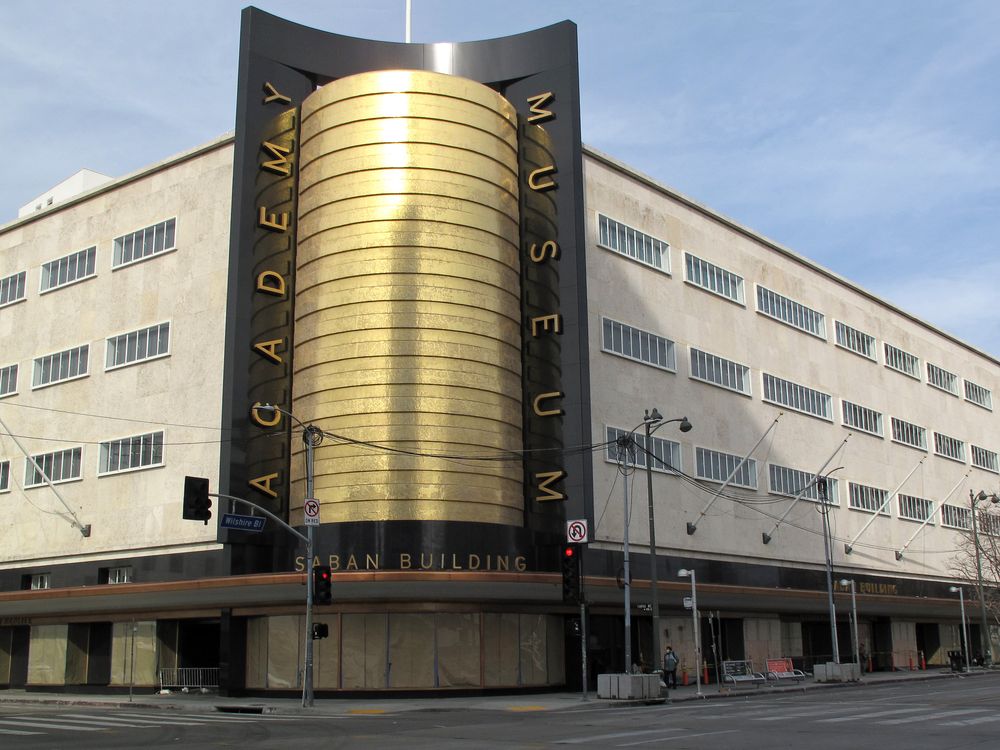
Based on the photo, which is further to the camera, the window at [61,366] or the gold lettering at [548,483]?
the window at [61,366]

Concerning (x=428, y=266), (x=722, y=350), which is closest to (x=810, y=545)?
(x=722, y=350)

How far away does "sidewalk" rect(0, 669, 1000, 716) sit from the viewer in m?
37.8

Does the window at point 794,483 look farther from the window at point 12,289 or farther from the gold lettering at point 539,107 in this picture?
the window at point 12,289

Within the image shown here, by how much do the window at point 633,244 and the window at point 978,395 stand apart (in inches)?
1849

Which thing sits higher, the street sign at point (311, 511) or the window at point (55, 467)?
the window at point (55, 467)

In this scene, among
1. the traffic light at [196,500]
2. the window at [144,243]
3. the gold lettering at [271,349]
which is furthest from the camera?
the window at [144,243]

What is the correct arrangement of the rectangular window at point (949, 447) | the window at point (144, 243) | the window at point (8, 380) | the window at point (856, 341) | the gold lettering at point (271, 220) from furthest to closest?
the rectangular window at point (949, 447) < the window at point (856, 341) < the window at point (8, 380) < the window at point (144, 243) < the gold lettering at point (271, 220)

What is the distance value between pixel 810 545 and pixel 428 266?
34.5 metres

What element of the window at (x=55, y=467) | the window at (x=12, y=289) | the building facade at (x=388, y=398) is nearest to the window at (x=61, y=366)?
the building facade at (x=388, y=398)

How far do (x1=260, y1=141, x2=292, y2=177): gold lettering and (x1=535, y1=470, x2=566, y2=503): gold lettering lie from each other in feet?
63.1

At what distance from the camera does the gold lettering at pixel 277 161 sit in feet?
171

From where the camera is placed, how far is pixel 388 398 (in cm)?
4675

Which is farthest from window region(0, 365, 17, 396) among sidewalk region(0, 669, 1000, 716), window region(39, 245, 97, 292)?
sidewalk region(0, 669, 1000, 716)

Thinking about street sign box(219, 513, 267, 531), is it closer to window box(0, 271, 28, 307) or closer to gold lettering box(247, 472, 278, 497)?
gold lettering box(247, 472, 278, 497)
